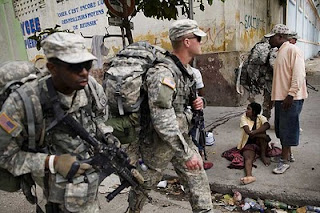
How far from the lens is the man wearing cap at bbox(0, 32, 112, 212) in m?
1.40

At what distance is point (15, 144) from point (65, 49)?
23.2 inches

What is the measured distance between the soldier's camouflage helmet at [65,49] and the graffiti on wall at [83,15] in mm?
6645

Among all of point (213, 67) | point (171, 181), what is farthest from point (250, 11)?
point (171, 181)

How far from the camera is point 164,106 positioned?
192cm

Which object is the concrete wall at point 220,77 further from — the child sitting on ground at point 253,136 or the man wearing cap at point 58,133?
the man wearing cap at point 58,133

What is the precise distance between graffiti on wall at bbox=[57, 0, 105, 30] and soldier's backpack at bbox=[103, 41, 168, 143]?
5.98 meters

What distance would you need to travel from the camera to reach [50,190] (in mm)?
1589

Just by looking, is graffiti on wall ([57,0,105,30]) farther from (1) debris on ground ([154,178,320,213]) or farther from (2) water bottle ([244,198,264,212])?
(2) water bottle ([244,198,264,212])

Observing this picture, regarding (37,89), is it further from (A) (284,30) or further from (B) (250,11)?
(B) (250,11)

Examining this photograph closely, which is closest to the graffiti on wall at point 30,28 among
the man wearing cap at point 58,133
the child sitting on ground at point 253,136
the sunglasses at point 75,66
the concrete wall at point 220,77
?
the concrete wall at point 220,77

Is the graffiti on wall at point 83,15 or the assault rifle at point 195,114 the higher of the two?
the graffiti on wall at point 83,15

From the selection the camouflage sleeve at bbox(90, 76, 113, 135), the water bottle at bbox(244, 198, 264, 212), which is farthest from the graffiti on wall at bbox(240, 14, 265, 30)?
the camouflage sleeve at bbox(90, 76, 113, 135)

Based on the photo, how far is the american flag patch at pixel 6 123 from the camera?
1.39 m

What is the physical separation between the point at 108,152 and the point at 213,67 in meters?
4.96
